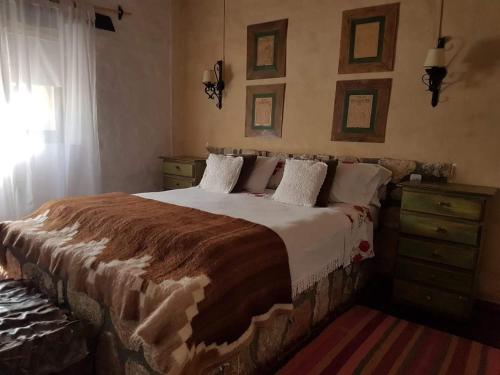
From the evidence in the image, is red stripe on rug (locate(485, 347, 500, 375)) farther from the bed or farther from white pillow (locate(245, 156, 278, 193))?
white pillow (locate(245, 156, 278, 193))

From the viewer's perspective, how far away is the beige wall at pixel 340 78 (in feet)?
7.68

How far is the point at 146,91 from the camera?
3.75m

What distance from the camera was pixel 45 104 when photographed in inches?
115

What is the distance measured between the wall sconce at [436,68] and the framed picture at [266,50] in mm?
1236

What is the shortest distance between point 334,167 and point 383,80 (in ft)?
2.65

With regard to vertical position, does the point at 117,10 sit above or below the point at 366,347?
above

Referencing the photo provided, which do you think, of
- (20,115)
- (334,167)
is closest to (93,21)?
(20,115)

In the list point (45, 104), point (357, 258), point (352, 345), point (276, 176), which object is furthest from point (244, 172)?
point (45, 104)

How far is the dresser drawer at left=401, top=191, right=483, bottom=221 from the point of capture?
2.09 metres

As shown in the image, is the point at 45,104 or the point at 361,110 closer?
the point at 361,110

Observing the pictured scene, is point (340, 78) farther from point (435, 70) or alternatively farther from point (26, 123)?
point (26, 123)

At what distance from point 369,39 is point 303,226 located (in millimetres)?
1705

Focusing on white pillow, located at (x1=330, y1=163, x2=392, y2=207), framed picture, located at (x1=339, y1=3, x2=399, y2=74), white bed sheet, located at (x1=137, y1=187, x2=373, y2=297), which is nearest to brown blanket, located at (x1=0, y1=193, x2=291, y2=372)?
white bed sheet, located at (x1=137, y1=187, x2=373, y2=297)

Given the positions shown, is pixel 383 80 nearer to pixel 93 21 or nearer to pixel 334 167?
pixel 334 167
